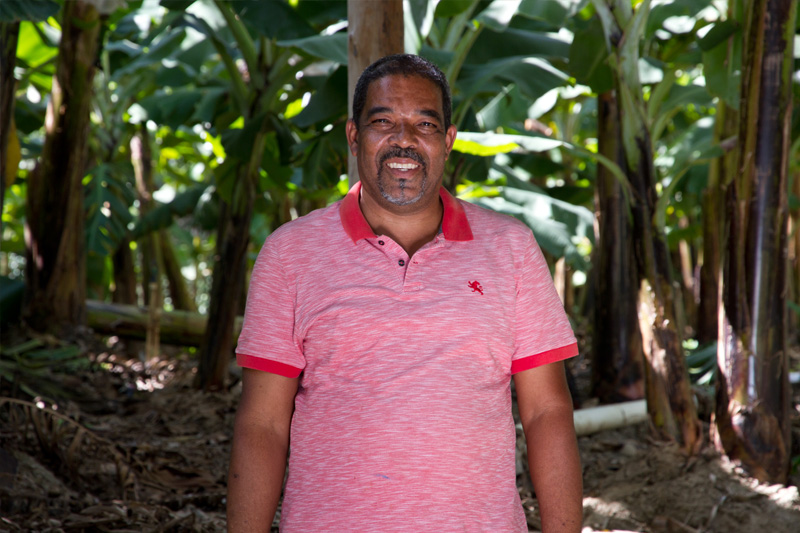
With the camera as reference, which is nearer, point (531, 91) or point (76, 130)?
point (531, 91)

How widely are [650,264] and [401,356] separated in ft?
7.56

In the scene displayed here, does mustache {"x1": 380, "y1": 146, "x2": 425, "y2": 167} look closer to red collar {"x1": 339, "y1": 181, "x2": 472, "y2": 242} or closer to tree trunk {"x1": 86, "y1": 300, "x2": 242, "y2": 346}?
red collar {"x1": 339, "y1": 181, "x2": 472, "y2": 242}

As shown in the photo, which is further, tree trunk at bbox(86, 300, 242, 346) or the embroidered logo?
tree trunk at bbox(86, 300, 242, 346)

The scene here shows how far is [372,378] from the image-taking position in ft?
5.64

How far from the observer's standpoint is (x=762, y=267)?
3.48 metres

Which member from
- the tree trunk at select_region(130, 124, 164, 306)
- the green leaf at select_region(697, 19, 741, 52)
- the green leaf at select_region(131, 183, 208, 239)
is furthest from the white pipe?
the tree trunk at select_region(130, 124, 164, 306)

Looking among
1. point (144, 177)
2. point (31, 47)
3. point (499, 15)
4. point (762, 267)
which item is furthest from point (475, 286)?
point (144, 177)

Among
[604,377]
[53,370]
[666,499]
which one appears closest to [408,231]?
[666,499]

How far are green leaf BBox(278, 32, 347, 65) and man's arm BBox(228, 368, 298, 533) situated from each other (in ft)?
6.62

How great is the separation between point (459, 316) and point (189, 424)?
3511mm

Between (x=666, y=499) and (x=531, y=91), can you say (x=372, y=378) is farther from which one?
(x=531, y=91)

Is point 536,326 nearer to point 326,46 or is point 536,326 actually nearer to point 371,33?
point 371,33

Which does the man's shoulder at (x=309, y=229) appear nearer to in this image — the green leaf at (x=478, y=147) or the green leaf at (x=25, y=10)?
the green leaf at (x=478, y=147)

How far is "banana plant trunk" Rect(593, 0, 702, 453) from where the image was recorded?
365 cm
